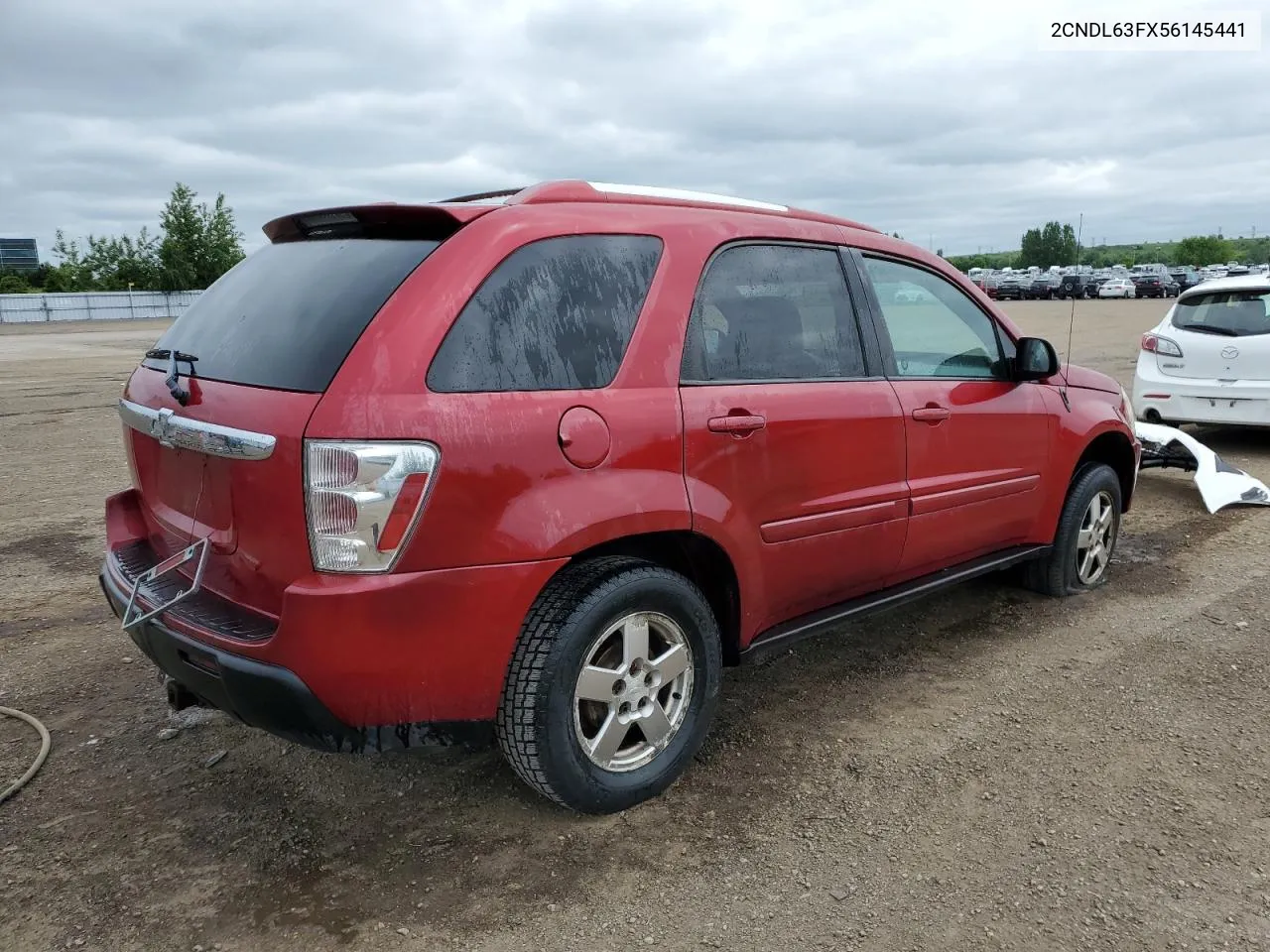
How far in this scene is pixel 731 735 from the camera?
3.46 m

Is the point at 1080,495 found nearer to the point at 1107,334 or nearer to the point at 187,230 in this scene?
the point at 1107,334

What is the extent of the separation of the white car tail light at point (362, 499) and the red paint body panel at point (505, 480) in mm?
29

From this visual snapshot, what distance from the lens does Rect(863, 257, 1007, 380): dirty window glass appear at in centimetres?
377

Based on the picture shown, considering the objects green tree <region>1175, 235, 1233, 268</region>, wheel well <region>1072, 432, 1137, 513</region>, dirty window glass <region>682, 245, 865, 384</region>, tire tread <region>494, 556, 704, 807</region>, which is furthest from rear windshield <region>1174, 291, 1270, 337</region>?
green tree <region>1175, 235, 1233, 268</region>

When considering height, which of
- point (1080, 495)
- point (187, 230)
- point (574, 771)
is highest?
point (187, 230)

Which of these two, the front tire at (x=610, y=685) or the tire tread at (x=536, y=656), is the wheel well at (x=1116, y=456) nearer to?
the front tire at (x=610, y=685)

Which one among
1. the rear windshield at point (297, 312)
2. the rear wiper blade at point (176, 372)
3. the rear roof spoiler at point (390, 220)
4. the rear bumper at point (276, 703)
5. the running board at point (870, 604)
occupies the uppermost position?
the rear roof spoiler at point (390, 220)

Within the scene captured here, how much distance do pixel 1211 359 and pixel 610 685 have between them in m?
7.68

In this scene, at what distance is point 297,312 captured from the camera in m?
2.76

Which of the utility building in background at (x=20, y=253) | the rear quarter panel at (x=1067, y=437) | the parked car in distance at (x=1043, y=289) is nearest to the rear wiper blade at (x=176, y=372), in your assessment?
the rear quarter panel at (x=1067, y=437)

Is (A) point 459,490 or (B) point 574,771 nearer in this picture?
(A) point 459,490

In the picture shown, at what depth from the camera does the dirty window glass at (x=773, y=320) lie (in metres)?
3.09

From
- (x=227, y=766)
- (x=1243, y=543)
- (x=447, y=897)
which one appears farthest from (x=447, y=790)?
(x=1243, y=543)

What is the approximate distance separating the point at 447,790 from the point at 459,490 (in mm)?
1168
